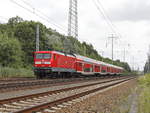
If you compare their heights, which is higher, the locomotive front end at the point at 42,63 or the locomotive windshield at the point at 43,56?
the locomotive windshield at the point at 43,56

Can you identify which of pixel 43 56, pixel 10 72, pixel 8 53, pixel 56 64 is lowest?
pixel 10 72

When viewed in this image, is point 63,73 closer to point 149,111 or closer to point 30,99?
point 30,99

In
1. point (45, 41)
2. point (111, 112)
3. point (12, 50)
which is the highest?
point (45, 41)

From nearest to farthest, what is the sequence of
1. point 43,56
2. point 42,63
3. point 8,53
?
point 42,63 → point 43,56 → point 8,53

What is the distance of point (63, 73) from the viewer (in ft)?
97.2

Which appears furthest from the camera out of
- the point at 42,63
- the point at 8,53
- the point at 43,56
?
the point at 8,53

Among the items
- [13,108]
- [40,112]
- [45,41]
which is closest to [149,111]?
[40,112]

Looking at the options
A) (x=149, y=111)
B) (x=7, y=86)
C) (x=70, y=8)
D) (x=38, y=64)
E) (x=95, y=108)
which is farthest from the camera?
(x=70, y=8)

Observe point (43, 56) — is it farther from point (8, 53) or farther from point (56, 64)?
point (8, 53)

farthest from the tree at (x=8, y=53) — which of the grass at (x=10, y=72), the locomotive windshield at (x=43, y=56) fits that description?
the locomotive windshield at (x=43, y=56)

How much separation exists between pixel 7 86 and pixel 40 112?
27.3 feet

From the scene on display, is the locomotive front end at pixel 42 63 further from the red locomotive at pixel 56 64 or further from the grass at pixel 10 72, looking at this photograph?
the grass at pixel 10 72

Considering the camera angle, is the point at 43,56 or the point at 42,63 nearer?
the point at 42,63

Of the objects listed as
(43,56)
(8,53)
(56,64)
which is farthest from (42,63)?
(8,53)
